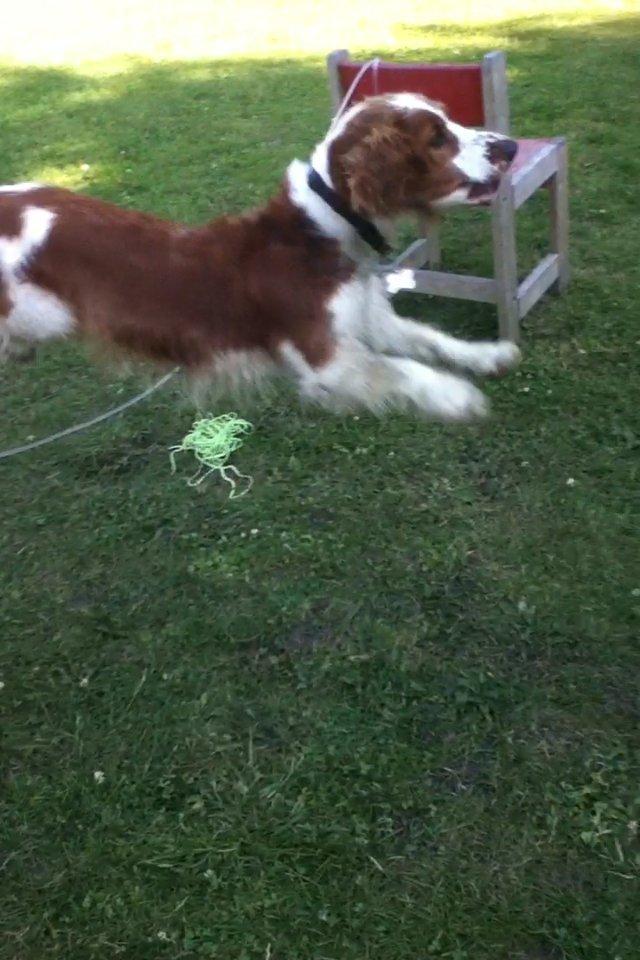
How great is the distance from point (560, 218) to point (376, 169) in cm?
203

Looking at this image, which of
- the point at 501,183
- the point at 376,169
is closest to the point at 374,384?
the point at 376,169

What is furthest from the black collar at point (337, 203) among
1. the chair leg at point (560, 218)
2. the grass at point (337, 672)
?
the chair leg at point (560, 218)

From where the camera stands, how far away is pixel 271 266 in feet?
8.82

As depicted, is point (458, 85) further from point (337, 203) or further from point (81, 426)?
point (81, 426)

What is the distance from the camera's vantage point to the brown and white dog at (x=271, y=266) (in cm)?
268

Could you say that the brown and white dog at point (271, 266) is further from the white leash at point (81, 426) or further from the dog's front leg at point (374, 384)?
the white leash at point (81, 426)

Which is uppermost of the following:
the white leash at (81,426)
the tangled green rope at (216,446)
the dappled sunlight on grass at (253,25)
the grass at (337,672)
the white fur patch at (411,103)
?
the white fur patch at (411,103)

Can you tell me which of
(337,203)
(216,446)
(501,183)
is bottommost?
(216,446)

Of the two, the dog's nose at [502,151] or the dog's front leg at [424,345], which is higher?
the dog's nose at [502,151]

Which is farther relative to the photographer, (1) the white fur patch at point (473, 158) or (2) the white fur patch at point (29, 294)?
(1) the white fur patch at point (473, 158)

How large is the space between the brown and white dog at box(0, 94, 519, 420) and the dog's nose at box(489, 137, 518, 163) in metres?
0.06

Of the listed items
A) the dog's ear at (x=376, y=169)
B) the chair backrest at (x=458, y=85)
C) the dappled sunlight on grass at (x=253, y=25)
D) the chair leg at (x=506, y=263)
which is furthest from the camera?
the dappled sunlight on grass at (x=253, y=25)

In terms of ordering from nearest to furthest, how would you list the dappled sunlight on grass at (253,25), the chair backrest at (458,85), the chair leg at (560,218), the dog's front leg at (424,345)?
the dog's front leg at (424,345)
the chair backrest at (458,85)
the chair leg at (560,218)
the dappled sunlight on grass at (253,25)

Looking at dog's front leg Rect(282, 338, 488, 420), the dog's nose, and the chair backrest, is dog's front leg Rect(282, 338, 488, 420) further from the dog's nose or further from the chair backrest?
the chair backrest
